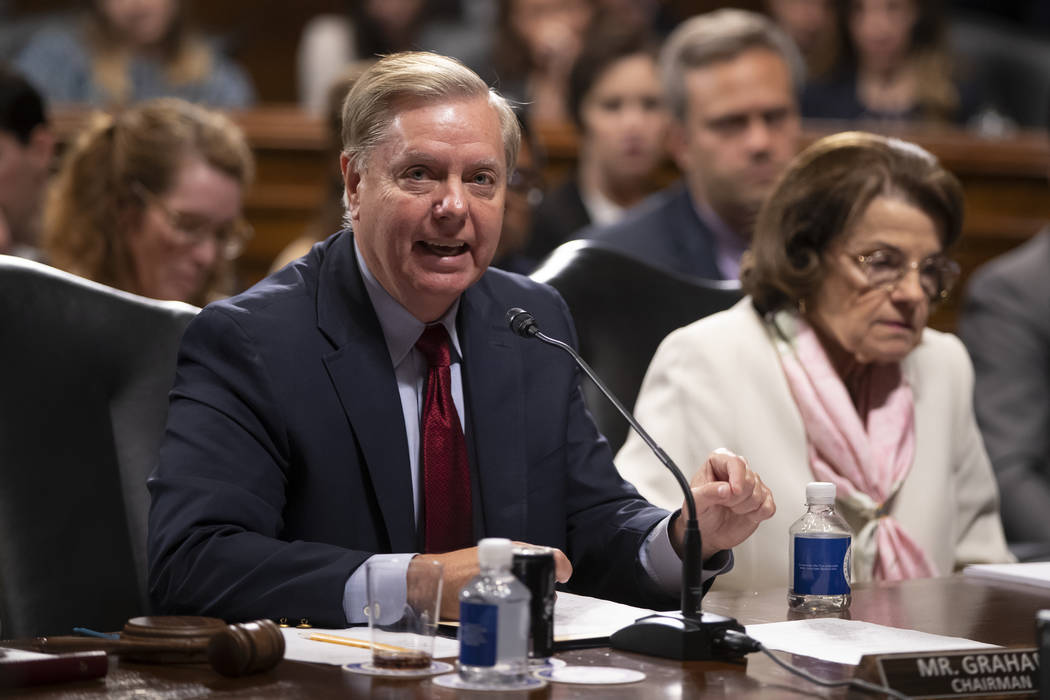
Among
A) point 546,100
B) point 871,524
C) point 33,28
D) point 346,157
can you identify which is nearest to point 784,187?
point 871,524

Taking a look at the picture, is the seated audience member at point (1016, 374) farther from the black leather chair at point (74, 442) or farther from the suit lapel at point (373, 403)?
the black leather chair at point (74, 442)

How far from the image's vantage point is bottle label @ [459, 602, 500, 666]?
1.46m

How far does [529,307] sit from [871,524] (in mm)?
758

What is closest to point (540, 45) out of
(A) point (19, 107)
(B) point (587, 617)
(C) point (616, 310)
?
(A) point (19, 107)

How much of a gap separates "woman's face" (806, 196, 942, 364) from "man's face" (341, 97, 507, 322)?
86cm

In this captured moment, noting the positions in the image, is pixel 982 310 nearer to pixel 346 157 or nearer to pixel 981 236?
pixel 981 236

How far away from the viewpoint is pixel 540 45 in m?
6.40

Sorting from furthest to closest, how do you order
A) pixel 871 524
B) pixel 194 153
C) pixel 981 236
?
pixel 981 236 → pixel 194 153 → pixel 871 524

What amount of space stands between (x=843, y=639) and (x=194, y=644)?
29.1 inches

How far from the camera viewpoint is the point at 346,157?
7.02ft

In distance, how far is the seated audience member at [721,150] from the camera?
13.2 feet

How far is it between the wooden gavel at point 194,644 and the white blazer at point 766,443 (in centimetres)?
116

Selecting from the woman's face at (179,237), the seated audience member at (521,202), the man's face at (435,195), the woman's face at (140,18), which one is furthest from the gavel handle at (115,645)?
the woman's face at (140,18)

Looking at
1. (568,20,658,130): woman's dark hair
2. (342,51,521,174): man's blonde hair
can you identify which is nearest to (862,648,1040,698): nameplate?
(342,51,521,174): man's blonde hair
